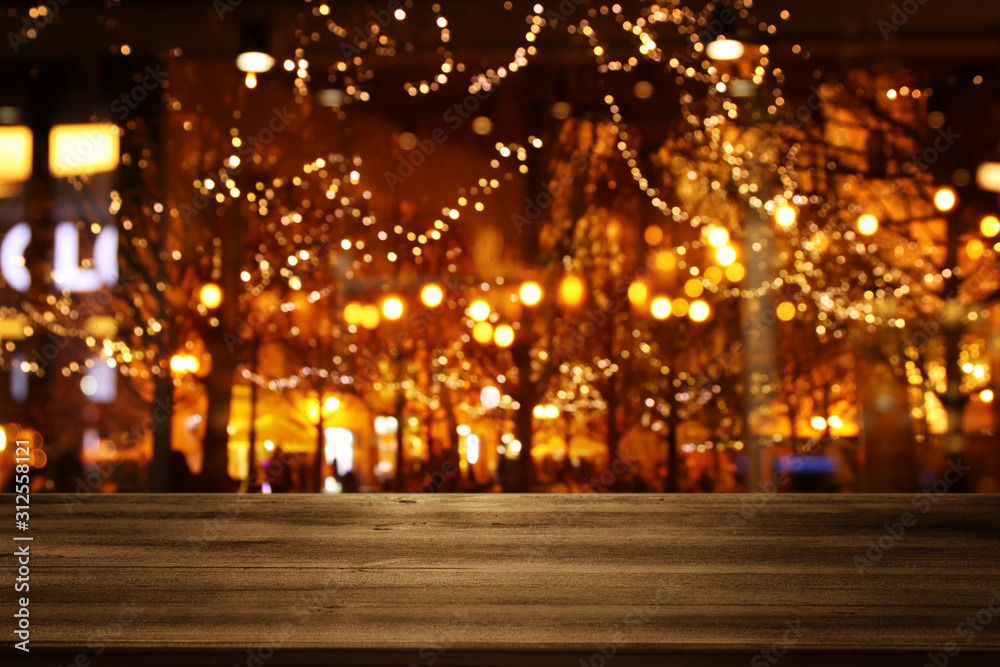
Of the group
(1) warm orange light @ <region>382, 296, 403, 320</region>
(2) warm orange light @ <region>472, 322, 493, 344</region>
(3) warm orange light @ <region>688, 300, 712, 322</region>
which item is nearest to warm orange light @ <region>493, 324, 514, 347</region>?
(2) warm orange light @ <region>472, 322, 493, 344</region>

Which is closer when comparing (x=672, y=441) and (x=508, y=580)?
(x=508, y=580)

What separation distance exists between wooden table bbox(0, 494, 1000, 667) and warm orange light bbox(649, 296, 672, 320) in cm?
296

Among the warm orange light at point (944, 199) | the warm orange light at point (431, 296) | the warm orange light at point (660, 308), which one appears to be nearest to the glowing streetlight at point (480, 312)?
the warm orange light at point (431, 296)

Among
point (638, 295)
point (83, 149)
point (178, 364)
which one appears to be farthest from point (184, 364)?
point (638, 295)

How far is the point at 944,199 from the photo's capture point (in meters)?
4.45

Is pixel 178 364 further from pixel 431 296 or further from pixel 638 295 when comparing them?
pixel 638 295

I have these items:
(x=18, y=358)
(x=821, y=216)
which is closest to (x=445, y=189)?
(x=821, y=216)

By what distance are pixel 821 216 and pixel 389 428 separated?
267 cm

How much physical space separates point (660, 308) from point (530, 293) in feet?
2.41

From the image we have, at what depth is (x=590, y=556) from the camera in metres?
1.54

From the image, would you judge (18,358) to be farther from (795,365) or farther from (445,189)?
(795,365)

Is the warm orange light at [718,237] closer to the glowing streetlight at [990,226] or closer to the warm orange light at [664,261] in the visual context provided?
the warm orange light at [664,261]

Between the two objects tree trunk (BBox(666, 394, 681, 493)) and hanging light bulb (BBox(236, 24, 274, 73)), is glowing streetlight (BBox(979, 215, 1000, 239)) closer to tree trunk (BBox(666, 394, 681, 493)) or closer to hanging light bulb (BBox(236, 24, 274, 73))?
tree trunk (BBox(666, 394, 681, 493))

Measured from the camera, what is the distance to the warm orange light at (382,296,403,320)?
4.60 metres
